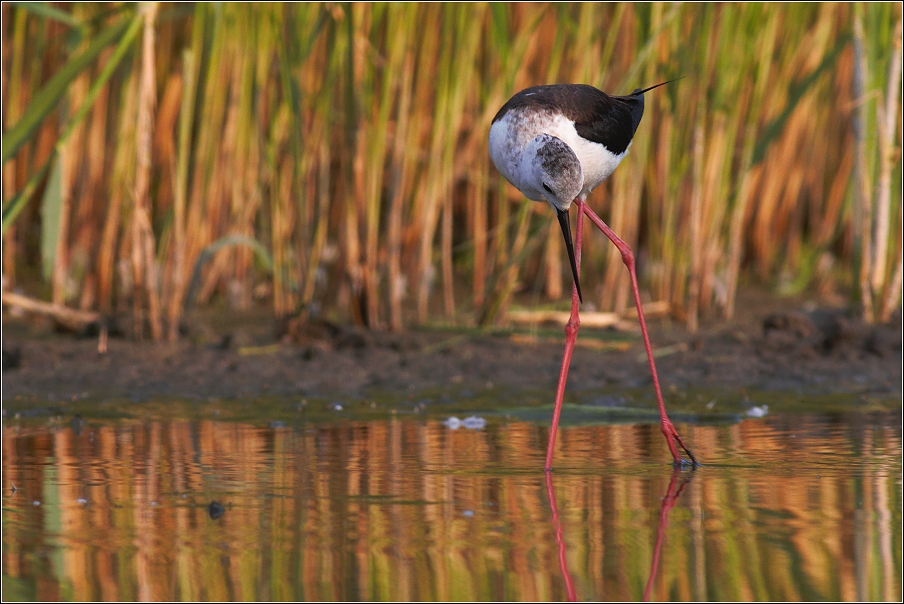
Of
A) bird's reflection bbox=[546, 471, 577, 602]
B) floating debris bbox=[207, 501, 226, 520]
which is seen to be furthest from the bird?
floating debris bbox=[207, 501, 226, 520]

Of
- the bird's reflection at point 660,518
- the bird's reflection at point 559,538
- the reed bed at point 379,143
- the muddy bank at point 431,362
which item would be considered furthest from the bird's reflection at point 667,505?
the reed bed at point 379,143

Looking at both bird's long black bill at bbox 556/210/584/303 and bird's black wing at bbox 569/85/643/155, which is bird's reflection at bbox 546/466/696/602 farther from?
bird's black wing at bbox 569/85/643/155

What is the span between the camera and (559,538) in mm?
2639

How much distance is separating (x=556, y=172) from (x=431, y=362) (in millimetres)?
1761

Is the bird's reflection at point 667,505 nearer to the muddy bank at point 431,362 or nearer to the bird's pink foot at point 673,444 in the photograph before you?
the bird's pink foot at point 673,444

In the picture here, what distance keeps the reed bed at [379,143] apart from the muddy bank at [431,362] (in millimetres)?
177

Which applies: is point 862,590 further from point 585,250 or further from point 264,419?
point 585,250

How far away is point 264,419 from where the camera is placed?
4.41 m

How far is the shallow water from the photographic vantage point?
2.33 meters

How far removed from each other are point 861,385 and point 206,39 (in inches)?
121

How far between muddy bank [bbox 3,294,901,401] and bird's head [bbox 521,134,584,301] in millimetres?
1355

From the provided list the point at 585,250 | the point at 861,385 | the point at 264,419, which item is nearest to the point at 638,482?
the point at 264,419

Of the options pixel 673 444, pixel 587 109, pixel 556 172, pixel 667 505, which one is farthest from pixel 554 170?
pixel 667 505

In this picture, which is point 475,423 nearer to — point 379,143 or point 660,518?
point 660,518
